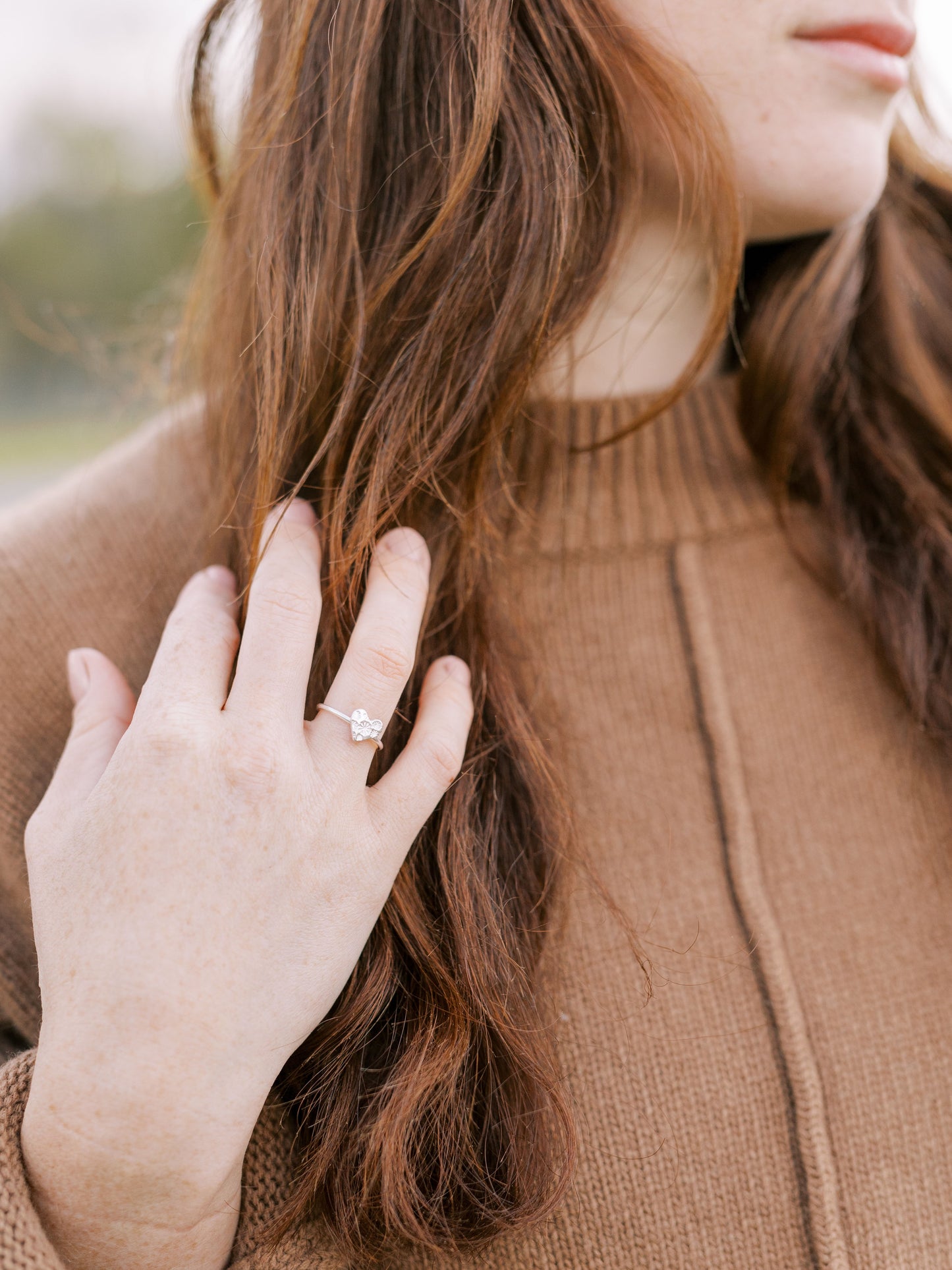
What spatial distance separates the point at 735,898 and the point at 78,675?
66 cm

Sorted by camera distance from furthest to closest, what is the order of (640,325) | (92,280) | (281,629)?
(92,280)
(640,325)
(281,629)

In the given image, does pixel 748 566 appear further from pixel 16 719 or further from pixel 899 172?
pixel 16 719

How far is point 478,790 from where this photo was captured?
819 millimetres

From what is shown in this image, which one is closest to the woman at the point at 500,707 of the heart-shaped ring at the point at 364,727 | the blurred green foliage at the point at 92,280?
the heart-shaped ring at the point at 364,727

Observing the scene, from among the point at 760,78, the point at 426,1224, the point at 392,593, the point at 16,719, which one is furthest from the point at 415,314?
the point at 426,1224

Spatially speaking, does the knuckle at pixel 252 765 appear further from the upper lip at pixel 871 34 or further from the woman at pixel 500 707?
the upper lip at pixel 871 34

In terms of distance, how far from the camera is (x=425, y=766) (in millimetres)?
732

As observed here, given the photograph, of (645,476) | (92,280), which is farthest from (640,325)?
(92,280)

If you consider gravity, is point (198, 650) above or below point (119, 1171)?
above

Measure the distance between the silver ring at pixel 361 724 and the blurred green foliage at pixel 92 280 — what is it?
1.97ft

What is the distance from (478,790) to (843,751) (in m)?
0.42

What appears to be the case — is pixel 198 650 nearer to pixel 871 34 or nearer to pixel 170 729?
pixel 170 729

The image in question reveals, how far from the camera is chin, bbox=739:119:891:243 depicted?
893 millimetres

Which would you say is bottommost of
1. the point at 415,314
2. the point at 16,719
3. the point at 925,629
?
the point at 925,629
